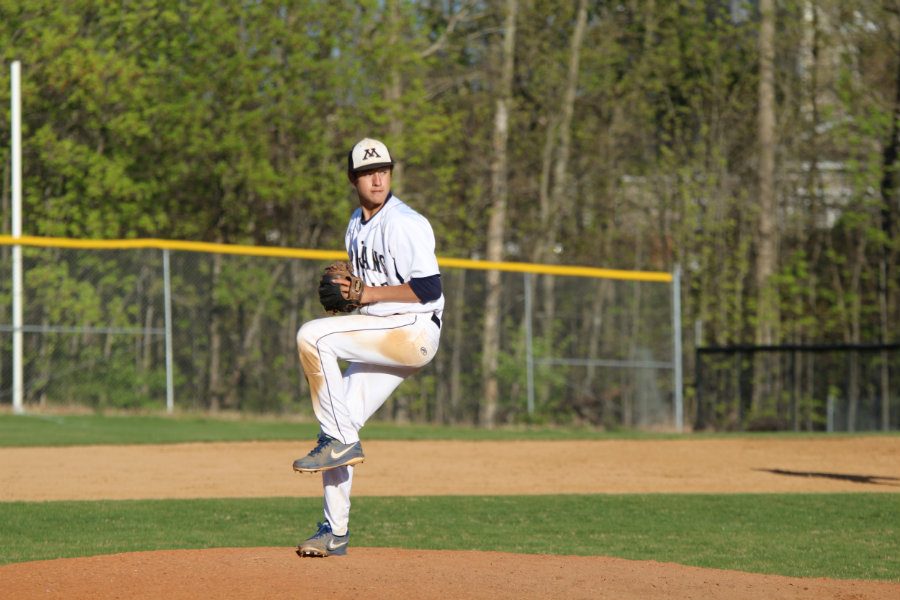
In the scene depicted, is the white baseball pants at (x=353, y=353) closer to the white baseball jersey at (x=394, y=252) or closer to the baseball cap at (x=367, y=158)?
the white baseball jersey at (x=394, y=252)

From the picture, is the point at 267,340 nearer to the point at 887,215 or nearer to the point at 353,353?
the point at 353,353

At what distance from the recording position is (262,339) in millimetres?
19641

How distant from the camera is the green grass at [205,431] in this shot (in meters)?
15.7

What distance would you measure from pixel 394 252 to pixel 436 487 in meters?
5.94

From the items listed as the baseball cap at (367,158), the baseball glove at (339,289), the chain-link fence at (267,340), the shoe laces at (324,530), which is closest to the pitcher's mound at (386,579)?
the shoe laces at (324,530)

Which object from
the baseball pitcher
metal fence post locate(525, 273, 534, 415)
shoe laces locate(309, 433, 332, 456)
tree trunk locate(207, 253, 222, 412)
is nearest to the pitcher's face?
the baseball pitcher

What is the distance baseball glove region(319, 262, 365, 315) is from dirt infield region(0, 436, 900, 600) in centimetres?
122

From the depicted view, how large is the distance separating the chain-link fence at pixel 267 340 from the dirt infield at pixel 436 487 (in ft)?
11.5

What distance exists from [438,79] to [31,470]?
17966 mm

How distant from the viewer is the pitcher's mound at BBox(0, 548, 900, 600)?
18.6 ft

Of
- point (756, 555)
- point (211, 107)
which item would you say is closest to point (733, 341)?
point (211, 107)

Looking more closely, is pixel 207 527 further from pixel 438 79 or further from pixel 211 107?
pixel 438 79

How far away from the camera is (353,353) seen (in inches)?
248

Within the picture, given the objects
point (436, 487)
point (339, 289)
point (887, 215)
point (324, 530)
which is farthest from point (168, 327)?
point (887, 215)
